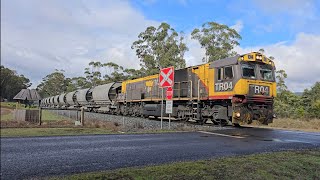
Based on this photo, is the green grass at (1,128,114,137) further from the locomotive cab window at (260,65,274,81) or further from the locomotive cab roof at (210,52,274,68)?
the locomotive cab window at (260,65,274,81)

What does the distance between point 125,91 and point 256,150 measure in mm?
25357

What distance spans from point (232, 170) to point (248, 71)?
12.8 metres

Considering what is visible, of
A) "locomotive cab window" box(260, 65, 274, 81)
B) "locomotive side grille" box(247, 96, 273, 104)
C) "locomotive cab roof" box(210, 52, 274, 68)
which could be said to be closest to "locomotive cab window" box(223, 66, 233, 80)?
"locomotive cab roof" box(210, 52, 274, 68)

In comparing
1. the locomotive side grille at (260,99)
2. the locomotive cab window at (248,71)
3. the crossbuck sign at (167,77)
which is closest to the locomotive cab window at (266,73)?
the locomotive cab window at (248,71)

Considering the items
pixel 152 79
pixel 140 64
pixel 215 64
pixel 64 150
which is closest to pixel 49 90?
pixel 140 64

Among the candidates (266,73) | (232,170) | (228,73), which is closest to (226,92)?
(228,73)

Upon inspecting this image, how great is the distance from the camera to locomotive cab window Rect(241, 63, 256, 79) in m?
17.1

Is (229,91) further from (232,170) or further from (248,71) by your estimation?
(232,170)

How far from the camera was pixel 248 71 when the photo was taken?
17.4 metres

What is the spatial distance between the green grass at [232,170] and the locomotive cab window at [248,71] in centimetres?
1080

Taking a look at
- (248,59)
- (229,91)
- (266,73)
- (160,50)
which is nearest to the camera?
(229,91)

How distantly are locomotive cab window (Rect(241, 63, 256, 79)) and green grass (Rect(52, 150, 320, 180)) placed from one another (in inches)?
425

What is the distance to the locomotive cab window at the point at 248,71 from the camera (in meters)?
17.1

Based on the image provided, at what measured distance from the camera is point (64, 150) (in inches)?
290
